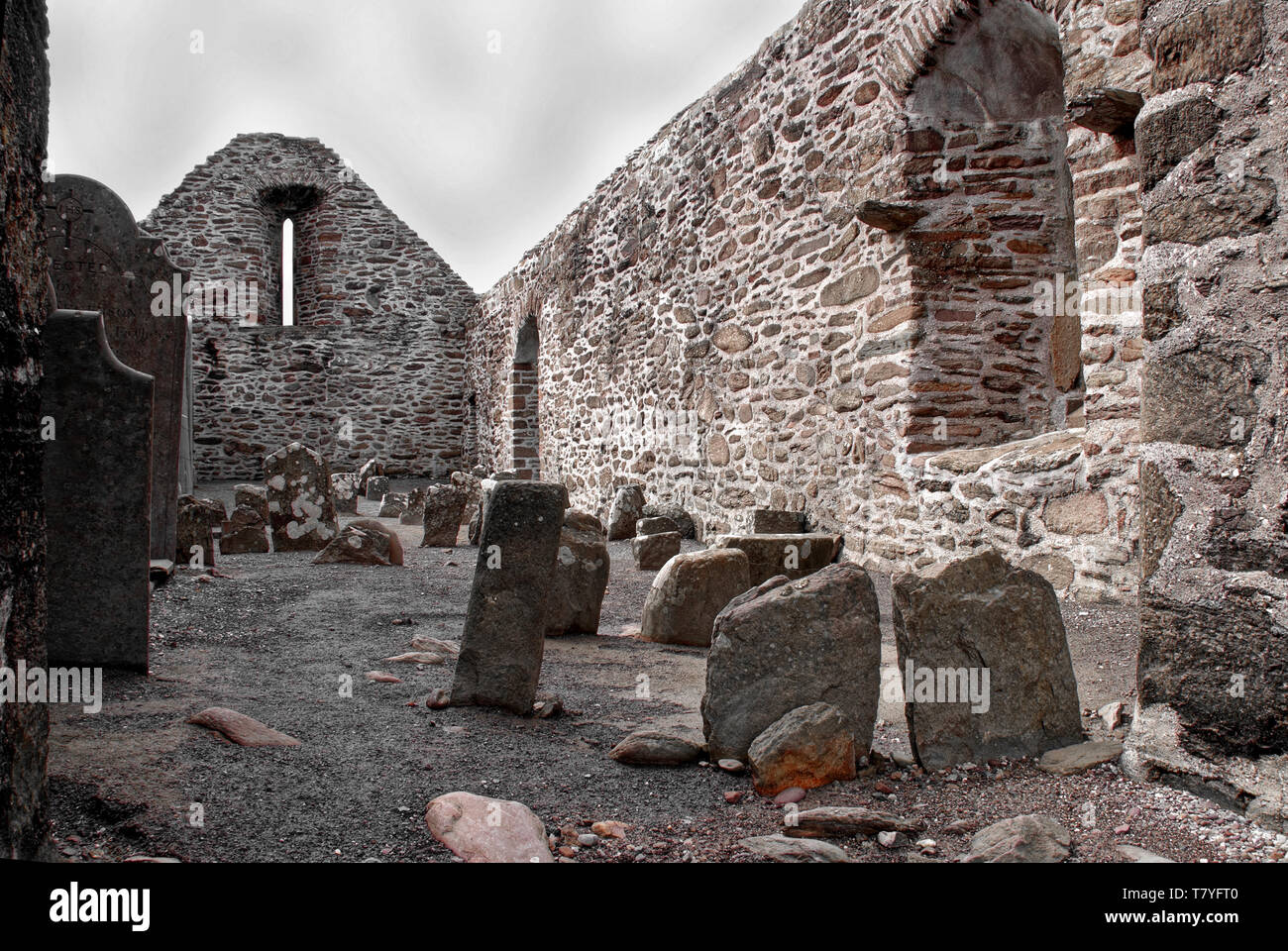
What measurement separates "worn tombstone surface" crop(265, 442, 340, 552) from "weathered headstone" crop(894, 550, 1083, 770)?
18.4 feet

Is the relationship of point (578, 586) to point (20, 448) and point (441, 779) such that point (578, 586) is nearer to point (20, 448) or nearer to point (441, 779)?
point (441, 779)

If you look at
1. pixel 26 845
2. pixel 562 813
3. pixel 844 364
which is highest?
pixel 844 364

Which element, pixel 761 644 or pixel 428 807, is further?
pixel 761 644

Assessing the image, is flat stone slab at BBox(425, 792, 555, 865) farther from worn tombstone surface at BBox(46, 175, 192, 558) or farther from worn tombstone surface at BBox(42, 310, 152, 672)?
worn tombstone surface at BBox(46, 175, 192, 558)

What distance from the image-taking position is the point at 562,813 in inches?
81.2

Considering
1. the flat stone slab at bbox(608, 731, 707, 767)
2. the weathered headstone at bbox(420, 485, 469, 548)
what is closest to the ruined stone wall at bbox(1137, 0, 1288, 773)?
the flat stone slab at bbox(608, 731, 707, 767)

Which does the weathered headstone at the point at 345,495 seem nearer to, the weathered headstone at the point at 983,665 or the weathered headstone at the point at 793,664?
the weathered headstone at the point at 793,664

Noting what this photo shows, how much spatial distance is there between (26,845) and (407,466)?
51.0ft

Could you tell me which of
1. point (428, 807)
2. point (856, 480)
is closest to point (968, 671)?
point (428, 807)

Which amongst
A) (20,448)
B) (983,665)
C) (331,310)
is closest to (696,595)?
(983,665)

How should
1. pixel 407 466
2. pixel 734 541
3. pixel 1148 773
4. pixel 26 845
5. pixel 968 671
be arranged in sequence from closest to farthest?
pixel 26 845 < pixel 1148 773 < pixel 968 671 < pixel 734 541 < pixel 407 466

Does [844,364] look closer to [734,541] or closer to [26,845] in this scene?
[734,541]

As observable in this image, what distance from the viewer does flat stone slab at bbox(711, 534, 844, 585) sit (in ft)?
16.7
